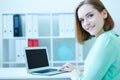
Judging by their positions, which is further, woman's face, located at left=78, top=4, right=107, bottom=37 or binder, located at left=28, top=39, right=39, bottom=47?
binder, located at left=28, top=39, right=39, bottom=47

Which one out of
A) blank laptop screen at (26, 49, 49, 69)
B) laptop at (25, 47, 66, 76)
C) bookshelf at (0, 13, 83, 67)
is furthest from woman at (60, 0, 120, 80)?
bookshelf at (0, 13, 83, 67)

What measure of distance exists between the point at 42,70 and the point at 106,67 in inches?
51.3

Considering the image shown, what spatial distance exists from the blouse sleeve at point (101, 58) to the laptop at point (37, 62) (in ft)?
3.31

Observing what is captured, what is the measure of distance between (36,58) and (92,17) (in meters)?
1.21

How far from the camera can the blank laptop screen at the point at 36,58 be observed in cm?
235

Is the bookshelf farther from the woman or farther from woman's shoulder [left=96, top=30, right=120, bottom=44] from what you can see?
woman's shoulder [left=96, top=30, right=120, bottom=44]

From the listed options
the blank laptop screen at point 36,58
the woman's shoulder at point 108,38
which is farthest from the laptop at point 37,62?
the woman's shoulder at point 108,38

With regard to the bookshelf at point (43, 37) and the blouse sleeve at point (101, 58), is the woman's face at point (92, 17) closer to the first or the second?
the blouse sleeve at point (101, 58)

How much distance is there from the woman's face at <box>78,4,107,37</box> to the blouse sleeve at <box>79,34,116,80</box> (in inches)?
4.9

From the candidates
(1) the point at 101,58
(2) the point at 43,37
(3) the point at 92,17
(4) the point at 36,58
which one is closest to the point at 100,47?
(1) the point at 101,58

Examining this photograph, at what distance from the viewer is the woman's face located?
1.34 meters

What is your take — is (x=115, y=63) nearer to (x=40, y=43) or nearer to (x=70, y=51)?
(x=70, y=51)

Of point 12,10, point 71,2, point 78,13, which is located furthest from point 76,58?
point 78,13

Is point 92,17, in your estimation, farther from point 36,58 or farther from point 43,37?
point 43,37
